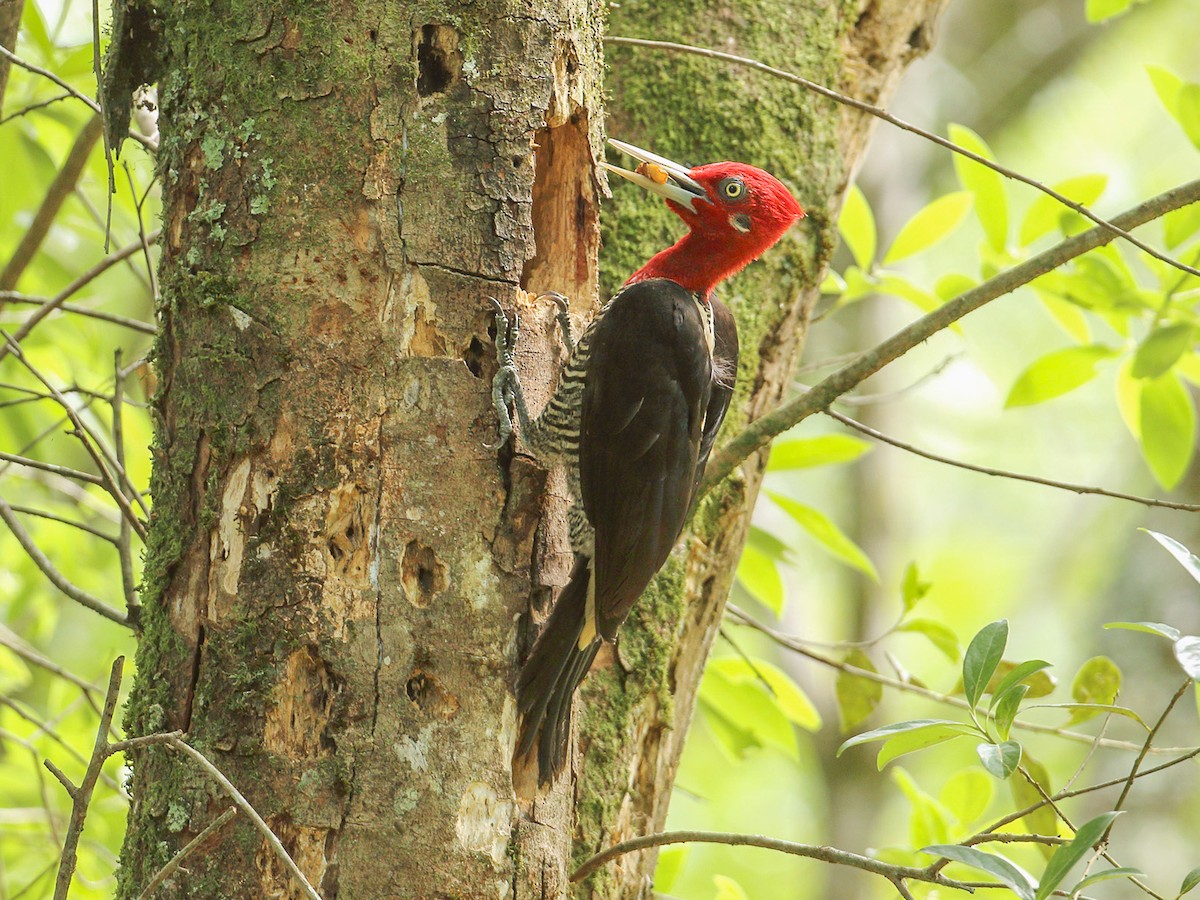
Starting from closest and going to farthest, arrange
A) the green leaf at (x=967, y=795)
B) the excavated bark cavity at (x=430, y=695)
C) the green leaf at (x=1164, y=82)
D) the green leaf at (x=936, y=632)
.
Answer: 1. the excavated bark cavity at (x=430, y=695)
2. the green leaf at (x=1164, y=82)
3. the green leaf at (x=967, y=795)
4. the green leaf at (x=936, y=632)

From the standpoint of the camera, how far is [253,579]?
1.87 metres

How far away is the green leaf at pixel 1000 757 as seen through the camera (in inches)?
63.3

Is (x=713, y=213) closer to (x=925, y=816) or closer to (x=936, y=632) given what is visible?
(x=936, y=632)

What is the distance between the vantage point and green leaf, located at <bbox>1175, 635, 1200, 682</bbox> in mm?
1612

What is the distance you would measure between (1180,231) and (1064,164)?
1049 cm

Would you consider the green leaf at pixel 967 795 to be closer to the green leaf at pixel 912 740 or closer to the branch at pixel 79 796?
the green leaf at pixel 912 740

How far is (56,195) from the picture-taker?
279cm

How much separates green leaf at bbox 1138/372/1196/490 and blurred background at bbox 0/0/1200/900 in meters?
0.27

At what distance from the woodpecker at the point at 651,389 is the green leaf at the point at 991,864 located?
743 millimetres

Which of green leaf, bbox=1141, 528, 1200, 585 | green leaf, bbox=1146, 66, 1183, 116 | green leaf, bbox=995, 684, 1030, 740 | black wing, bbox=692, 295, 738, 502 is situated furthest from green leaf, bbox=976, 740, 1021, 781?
green leaf, bbox=1146, 66, 1183, 116

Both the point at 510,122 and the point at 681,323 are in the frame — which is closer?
the point at 510,122

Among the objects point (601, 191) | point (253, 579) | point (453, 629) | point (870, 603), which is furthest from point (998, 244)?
point (870, 603)

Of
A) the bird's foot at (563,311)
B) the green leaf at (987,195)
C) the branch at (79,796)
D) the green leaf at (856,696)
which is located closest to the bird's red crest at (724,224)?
the bird's foot at (563,311)

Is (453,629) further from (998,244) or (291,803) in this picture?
(998,244)
